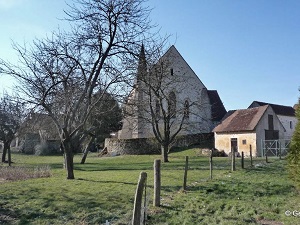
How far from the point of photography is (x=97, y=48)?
17594mm

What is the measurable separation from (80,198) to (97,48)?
954cm

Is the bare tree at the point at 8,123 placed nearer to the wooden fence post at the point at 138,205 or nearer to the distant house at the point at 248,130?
the distant house at the point at 248,130

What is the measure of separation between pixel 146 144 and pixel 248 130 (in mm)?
14660

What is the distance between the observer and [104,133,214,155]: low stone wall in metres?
42.5

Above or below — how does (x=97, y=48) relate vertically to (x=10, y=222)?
above

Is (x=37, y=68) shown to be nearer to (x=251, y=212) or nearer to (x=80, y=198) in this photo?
(x=80, y=198)

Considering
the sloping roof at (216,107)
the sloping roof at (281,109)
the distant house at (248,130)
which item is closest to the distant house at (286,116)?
the sloping roof at (281,109)

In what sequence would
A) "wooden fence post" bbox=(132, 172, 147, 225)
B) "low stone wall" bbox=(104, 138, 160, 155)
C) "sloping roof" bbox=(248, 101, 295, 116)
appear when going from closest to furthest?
"wooden fence post" bbox=(132, 172, 147, 225), "low stone wall" bbox=(104, 138, 160, 155), "sloping roof" bbox=(248, 101, 295, 116)

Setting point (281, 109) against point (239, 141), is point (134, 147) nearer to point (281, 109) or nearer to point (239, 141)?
point (239, 141)

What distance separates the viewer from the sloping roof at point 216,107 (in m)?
48.6

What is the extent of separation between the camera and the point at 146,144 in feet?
142

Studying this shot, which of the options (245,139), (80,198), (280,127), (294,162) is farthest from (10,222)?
(280,127)

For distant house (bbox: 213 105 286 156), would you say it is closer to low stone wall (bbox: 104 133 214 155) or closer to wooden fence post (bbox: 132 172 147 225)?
low stone wall (bbox: 104 133 214 155)

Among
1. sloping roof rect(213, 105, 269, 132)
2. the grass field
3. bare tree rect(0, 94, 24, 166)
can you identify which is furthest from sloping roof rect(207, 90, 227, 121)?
the grass field
